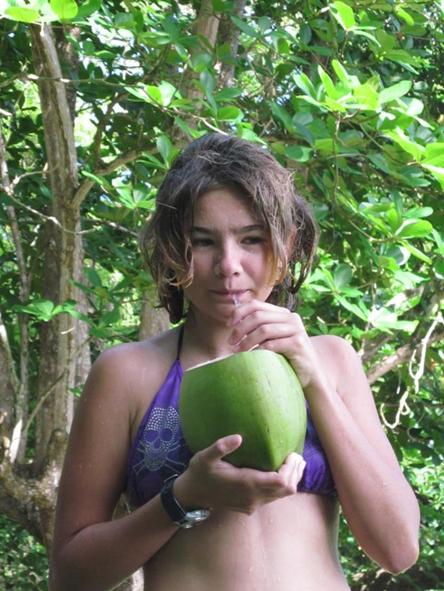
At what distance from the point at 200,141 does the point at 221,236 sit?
267mm

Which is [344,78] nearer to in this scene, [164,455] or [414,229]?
[414,229]


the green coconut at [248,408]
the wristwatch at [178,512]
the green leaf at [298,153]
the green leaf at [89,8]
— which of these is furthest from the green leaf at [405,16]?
the wristwatch at [178,512]

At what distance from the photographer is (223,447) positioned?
4.51ft

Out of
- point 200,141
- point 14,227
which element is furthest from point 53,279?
point 200,141

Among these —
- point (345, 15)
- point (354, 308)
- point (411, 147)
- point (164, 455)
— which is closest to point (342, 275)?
point (354, 308)

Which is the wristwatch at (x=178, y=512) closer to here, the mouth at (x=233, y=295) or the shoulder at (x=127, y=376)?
the shoulder at (x=127, y=376)

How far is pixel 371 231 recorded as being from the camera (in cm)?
352

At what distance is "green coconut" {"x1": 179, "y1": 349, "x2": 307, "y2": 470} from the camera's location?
1.42m

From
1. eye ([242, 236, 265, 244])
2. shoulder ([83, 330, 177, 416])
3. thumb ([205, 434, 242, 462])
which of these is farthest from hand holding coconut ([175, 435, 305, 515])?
eye ([242, 236, 265, 244])

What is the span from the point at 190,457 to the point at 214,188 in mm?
481

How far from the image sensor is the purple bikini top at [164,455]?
165cm

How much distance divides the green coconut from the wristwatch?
99 millimetres

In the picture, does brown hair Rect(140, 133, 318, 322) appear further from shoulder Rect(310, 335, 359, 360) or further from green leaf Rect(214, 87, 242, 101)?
green leaf Rect(214, 87, 242, 101)

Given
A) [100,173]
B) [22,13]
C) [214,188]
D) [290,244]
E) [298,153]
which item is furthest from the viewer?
[100,173]
